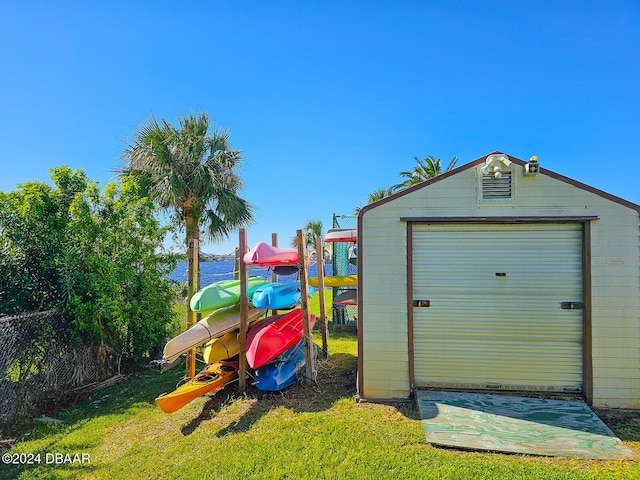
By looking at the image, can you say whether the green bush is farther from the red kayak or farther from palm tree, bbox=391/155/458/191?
palm tree, bbox=391/155/458/191

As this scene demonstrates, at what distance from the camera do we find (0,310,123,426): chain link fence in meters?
4.18

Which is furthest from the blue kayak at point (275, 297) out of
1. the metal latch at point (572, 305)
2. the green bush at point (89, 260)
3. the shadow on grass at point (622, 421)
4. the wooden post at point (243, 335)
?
the shadow on grass at point (622, 421)

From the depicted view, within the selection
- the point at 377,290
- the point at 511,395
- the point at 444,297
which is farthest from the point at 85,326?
the point at 511,395

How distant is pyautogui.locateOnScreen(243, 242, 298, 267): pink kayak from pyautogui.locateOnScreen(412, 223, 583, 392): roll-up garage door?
2.28 m

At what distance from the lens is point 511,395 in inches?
175

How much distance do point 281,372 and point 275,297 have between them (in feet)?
3.95

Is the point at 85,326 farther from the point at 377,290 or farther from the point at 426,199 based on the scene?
the point at 426,199

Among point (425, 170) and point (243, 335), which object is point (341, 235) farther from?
point (425, 170)

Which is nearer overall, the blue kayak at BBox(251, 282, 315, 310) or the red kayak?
the red kayak

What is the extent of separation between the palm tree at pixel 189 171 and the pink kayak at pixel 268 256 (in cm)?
449

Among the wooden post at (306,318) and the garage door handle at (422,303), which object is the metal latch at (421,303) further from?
the wooden post at (306,318)

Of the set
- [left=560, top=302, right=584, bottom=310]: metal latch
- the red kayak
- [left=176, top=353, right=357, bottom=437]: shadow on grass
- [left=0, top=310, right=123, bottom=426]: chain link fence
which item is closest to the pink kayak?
the red kayak

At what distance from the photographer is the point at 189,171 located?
886cm

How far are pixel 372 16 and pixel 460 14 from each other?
189 centimetres
